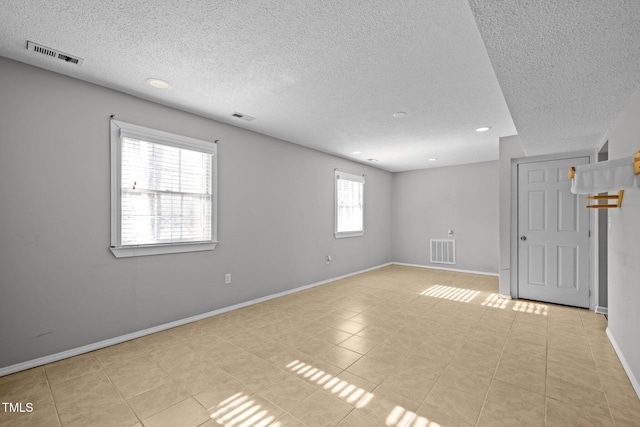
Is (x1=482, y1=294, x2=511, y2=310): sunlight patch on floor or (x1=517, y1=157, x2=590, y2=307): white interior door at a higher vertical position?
(x1=517, y1=157, x2=590, y2=307): white interior door

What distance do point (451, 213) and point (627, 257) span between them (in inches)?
174

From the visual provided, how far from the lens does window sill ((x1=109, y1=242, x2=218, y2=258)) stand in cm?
281

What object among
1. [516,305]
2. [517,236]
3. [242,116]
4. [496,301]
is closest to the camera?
[242,116]

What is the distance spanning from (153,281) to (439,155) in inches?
209

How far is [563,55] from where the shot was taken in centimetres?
159

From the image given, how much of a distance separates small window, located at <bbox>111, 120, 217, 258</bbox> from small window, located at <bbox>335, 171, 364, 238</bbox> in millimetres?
2810

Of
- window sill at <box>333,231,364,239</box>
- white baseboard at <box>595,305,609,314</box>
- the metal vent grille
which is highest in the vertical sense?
window sill at <box>333,231,364,239</box>

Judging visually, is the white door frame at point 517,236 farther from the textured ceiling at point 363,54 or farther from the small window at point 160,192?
the small window at point 160,192

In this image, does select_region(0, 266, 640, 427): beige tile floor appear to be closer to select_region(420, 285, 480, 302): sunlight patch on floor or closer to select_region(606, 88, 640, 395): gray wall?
select_region(606, 88, 640, 395): gray wall

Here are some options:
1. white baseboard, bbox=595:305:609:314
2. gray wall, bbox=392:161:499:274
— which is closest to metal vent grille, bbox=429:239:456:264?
gray wall, bbox=392:161:499:274

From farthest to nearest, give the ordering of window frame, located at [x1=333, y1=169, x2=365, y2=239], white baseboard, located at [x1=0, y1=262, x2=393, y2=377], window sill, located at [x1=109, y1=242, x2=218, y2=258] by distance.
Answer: window frame, located at [x1=333, y1=169, x2=365, y2=239], window sill, located at [x1=109, y1=242, x2=218, y2=258], white baseboard, located at [x1=0, y1=262, x2=393, y2=377]

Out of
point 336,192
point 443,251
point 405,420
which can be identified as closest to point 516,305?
point 443,251

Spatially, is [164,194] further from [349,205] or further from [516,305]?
[516,305]

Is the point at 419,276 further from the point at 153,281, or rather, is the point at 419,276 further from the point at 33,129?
the point at 33,129
